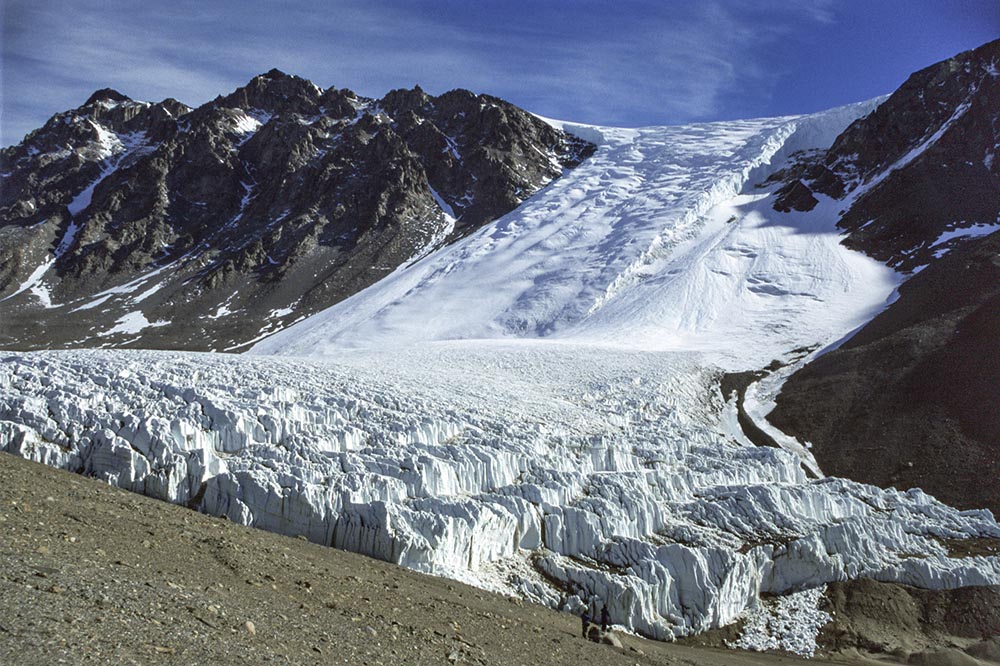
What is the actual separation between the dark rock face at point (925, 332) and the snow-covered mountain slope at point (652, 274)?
20.0 feet

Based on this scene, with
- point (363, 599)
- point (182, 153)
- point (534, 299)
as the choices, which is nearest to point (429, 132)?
point (182, 153)

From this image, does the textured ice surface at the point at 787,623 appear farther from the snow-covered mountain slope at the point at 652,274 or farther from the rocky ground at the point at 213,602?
the snow-covered mountain slope at the point at 652,274

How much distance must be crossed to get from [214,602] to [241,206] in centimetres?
17112

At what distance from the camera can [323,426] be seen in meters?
29.8

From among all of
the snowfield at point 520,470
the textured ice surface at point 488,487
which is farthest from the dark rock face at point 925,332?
the textured ice surface at point 488,487

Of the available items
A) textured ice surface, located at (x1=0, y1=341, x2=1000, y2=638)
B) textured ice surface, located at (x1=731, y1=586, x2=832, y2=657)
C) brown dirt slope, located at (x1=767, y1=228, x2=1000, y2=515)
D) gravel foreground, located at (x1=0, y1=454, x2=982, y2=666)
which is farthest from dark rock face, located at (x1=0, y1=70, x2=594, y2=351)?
textured ice surface, located at (x1=731, y1=586, x2=832, y2=657)

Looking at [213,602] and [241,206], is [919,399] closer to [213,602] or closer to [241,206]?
[213,602]

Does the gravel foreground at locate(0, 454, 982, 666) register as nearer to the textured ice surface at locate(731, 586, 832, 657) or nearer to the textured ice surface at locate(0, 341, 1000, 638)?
the textured ice surface at locate(731, 586, 832, 657)

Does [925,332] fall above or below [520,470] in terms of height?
above

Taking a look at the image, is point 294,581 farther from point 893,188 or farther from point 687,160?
point 687,160

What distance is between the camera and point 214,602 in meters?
12.3

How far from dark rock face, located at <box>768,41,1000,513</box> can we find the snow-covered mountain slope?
609cm

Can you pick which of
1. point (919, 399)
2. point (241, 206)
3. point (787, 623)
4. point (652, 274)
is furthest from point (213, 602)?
point (241, 206)

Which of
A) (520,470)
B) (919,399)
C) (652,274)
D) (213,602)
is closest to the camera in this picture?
(213,602)
